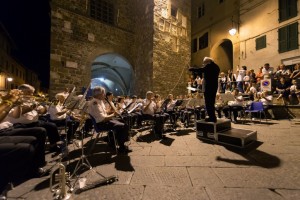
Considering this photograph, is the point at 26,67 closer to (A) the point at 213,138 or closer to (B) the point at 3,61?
(B) the point at 3,61

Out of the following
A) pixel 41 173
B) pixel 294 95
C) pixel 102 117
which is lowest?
pixel 41 173

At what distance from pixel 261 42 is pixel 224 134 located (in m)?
10.5

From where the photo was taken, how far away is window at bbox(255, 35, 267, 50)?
38.8 ft

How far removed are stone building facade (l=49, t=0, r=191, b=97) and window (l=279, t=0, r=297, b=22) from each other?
5.96 m

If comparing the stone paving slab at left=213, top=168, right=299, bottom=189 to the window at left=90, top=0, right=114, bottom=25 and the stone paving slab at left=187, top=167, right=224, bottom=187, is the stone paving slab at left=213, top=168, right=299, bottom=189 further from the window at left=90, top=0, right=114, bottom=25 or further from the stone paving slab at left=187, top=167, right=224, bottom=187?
the window at left=90, top=0, right=114, bottom=25

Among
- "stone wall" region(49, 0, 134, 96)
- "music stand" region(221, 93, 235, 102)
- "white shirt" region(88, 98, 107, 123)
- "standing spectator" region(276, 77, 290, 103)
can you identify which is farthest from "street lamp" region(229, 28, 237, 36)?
"white shirt" region(88, 98, 107, 123)

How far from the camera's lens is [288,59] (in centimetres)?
1062

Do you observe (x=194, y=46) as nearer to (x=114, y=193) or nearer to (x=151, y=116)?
(x=151, y=116)

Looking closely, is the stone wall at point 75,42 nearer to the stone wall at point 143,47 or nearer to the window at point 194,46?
the stone wall at point 143,47

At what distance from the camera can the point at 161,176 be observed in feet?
8.96

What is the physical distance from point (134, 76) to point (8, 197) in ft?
38.9

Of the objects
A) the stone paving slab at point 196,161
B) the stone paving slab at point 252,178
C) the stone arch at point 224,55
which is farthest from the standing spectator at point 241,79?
the stone paving slab at point 252,178

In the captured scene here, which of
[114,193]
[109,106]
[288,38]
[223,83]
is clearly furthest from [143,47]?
[114,193]

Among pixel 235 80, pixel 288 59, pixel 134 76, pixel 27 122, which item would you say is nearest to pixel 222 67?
pixel 235 80
